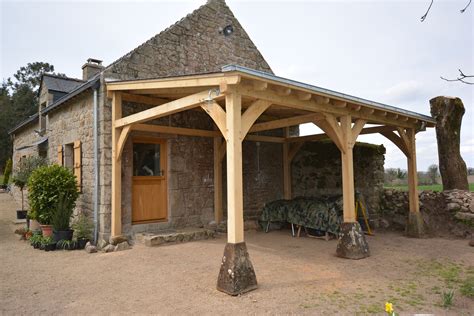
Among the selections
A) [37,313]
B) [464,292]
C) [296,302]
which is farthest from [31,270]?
[464,292]

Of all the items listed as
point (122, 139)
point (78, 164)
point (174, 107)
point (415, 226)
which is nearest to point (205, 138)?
point (122, 139)

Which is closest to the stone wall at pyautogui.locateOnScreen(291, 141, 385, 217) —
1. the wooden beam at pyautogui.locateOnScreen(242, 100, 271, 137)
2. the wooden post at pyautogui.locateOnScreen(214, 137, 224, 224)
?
the wooden post at pyautogui.locateOnScreen(214, 137, 224, 224)

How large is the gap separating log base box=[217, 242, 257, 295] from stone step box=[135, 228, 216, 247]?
2608 mm

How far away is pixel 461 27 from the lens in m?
2.73

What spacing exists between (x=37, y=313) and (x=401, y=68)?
20.6 feet

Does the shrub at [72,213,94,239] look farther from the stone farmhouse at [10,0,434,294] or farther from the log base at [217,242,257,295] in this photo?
the log base at [217,242,257,295]

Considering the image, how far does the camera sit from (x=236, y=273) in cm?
354

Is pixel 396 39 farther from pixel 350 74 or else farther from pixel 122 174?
pixel 122 174

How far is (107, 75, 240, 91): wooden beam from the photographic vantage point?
3.69 metres

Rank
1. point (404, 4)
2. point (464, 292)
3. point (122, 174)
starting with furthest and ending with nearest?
point (122, 174) → point (464, 292) → point (404, 4)

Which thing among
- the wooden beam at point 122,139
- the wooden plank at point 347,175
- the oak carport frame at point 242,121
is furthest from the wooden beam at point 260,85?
the wooden beam at point 122,139

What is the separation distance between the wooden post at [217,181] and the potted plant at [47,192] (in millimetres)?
3061

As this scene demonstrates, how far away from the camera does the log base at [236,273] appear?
138 inches

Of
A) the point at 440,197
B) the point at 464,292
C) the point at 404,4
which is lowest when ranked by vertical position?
the point at 464,292
